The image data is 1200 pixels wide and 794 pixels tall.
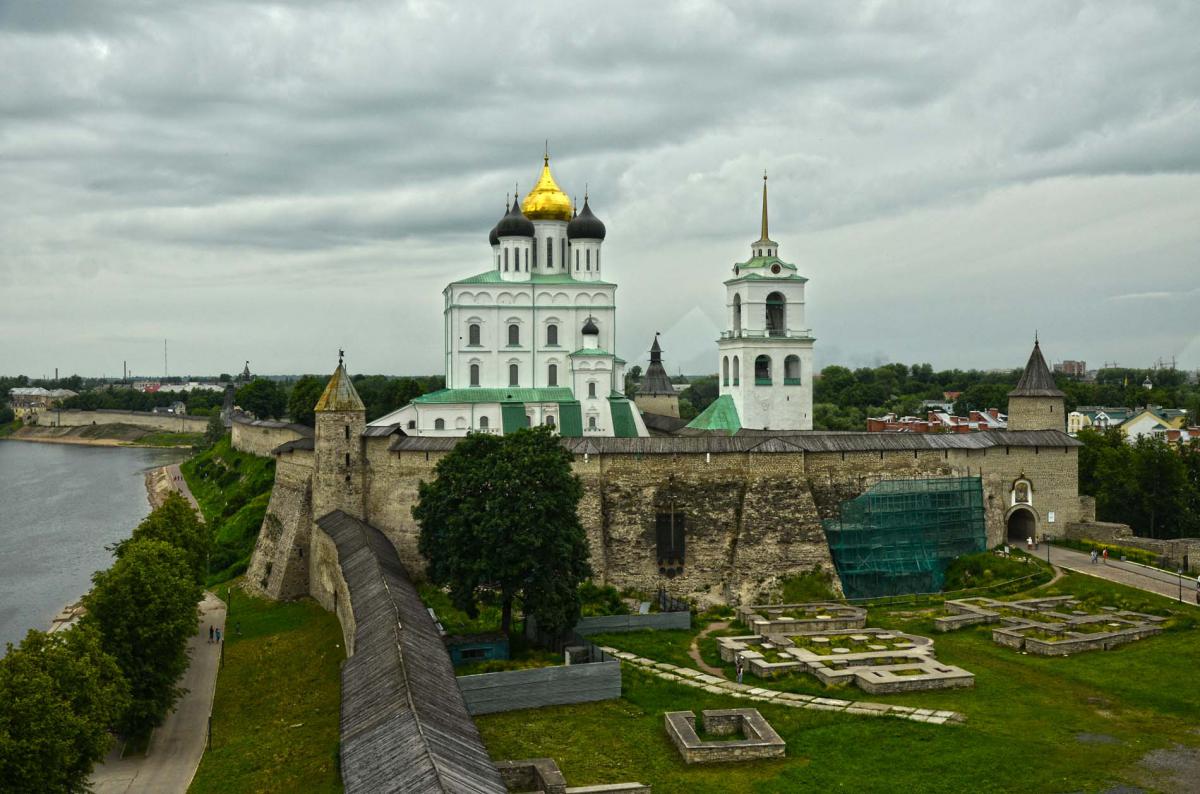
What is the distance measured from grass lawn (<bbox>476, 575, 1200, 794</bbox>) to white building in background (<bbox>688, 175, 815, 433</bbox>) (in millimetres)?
15529

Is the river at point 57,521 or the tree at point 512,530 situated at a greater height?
the tree at point 512,530

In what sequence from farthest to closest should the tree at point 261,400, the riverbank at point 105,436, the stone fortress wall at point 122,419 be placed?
the stone fortress wall at point 122,419 → the riverbank at point 105,436 → the tree at point 261,400

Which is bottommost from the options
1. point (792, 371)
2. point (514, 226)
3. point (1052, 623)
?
point (1052, 623)

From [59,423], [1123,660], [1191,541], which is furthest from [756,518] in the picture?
[59,423]

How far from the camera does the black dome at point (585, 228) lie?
127 ft

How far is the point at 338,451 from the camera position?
25.2 meters

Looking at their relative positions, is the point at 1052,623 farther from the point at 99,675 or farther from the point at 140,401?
the point at 140,401

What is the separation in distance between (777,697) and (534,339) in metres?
21.8

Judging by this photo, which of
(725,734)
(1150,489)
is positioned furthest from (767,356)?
(725,734)

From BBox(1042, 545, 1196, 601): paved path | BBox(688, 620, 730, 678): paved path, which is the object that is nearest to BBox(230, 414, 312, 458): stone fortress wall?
BBox(688, 620, 730, 678): paved path

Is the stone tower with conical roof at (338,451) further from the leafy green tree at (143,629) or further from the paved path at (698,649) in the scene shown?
the paved path at (698,649)

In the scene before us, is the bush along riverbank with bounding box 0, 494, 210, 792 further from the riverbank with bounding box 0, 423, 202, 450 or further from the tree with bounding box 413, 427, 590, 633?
the riverbank with bounding box 0, 423, 202, 450

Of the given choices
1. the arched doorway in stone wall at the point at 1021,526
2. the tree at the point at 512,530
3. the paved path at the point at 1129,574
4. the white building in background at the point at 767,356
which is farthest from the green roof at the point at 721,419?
the tree at the point at 512,530

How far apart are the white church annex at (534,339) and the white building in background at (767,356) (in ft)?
12.7
